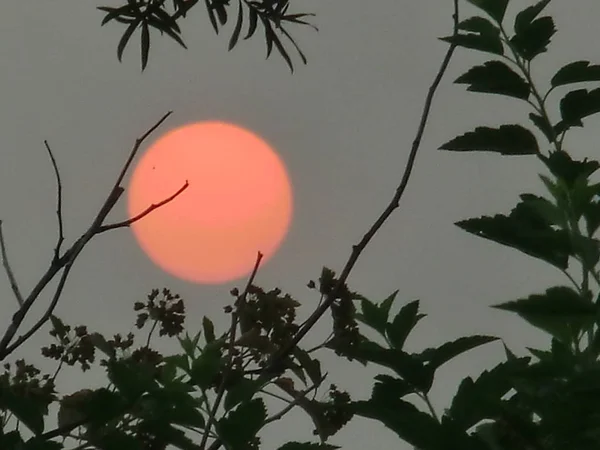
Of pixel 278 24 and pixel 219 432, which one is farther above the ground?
pixel 278 24

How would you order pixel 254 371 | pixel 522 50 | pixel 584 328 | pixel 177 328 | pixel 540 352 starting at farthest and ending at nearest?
pixel 177 328, pixel 254 371, pixel 522 50, pixel 540 352, pixel 584 328

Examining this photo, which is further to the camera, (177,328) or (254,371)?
(177,328)

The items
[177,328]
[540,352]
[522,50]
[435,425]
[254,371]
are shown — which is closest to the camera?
[435,425]

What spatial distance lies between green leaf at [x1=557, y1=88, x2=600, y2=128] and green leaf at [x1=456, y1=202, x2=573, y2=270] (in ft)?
0.80

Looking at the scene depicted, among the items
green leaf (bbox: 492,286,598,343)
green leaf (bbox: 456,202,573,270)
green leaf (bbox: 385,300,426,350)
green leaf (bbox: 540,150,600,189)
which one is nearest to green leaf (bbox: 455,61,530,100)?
green leaf (bbox: 540,150,600,189)

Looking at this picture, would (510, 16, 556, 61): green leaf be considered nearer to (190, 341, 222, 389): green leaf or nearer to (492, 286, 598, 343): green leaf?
(492, 286, 598, 343): green leaf

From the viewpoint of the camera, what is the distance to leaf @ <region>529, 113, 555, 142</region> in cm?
131

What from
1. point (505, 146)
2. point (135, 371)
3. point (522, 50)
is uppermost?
point (522, 50)

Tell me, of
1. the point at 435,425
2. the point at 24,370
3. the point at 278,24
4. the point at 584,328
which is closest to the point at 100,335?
the point at 24,370

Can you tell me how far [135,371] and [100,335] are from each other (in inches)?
13.5

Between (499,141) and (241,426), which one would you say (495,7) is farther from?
(241,426)

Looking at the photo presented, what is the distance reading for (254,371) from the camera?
1529 mm

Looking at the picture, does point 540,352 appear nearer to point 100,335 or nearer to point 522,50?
point 522,50

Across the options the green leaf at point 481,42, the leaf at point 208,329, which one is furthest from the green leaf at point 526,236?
the leaf at point 208,329
